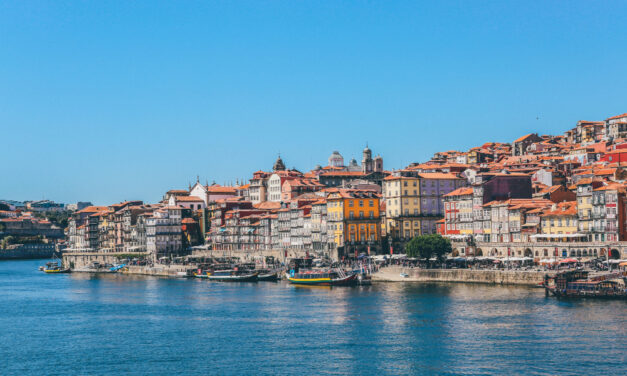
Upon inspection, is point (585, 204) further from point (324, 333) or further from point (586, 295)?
point (324, 333)

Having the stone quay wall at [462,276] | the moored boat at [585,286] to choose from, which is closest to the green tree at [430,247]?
the stone quay wall at [462,276]

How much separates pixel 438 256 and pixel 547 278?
23.3 metres

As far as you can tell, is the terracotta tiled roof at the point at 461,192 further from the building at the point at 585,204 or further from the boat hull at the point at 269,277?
the boat hull at the point at 269,277

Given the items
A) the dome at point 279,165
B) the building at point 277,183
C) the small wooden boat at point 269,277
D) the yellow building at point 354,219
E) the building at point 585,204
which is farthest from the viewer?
the dome at point 279,165

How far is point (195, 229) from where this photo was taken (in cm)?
15838

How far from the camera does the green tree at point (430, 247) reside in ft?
324

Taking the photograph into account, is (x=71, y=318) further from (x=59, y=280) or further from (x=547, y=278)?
(x=59, y=280)

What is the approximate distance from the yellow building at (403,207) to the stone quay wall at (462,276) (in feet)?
58.5

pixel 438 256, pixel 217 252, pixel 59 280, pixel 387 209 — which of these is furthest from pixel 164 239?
pixel 438 256

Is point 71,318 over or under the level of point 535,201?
under

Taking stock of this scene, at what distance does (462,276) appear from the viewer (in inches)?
3543

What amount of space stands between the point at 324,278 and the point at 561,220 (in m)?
23.9

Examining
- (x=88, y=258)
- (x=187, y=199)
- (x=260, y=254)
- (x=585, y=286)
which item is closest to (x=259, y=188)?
(x=187, y=199)

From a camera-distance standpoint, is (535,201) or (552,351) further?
(535,201)
